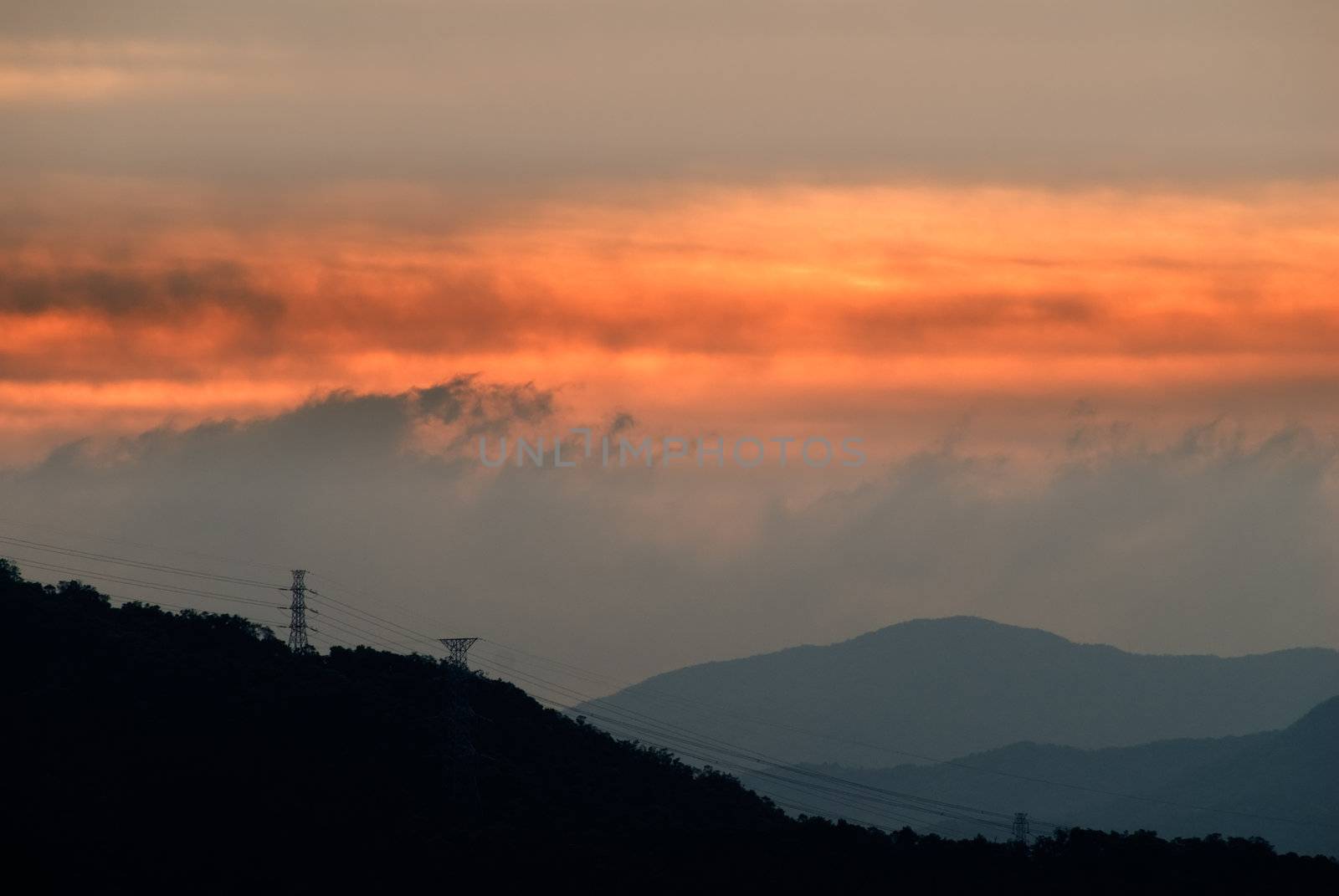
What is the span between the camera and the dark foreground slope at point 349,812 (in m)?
138

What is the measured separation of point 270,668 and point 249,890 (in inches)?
2354

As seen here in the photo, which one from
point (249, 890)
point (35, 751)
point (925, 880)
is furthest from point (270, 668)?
point (925, 880)

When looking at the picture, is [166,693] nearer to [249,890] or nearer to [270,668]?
[270,668]

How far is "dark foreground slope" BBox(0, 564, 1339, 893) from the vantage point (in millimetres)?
138500

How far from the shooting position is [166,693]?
181 meters

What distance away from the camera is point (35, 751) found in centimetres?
15150

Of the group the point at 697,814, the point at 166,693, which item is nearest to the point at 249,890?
the point at 166,693

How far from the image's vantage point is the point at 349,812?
150875mm

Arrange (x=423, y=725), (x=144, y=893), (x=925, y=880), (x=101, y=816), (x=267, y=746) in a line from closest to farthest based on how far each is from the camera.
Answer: (x=144, y=893) < (x=101, y=816) < (x=925, y=880) < (x=267, y=746) < (x=423, y=725)

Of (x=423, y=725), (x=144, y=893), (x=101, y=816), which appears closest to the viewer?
(x=144, y=893)

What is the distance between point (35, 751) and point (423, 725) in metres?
45.1

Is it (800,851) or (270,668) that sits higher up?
(270,668)

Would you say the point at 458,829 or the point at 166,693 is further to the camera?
the point at 166,693

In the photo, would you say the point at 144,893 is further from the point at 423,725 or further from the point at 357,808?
the point at 423,725
